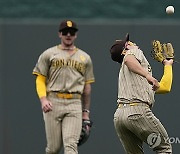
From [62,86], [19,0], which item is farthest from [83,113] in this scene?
[19,0]

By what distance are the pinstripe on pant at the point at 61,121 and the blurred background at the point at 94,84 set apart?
1.37 metres

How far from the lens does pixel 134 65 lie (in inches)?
273

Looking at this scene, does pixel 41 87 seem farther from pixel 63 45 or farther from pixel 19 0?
pixel 19 0

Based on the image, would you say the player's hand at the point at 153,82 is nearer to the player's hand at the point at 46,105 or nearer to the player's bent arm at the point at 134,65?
the player's bent arm at the point at 134,65

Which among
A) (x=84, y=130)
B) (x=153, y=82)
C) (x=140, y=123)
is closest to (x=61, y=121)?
(x=84, y=130)

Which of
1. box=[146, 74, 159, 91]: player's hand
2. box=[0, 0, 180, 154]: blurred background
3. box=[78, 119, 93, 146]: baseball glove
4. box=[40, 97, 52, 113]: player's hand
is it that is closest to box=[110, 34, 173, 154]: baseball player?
box=[146, 74, 159, 91]: player's hand

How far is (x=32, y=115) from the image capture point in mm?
9969

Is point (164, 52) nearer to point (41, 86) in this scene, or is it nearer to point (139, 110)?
point (139, 110)

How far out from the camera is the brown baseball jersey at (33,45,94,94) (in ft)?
28.1

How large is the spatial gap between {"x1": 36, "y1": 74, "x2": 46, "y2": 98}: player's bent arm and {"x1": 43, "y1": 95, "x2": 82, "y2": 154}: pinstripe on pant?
0.42ft

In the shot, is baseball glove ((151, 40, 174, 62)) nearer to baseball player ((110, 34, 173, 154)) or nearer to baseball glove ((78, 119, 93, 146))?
baseball player ((110, 34, 173, 154))

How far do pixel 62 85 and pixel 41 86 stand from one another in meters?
0.23

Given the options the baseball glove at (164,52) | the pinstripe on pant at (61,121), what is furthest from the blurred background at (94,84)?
the baseball glove at (164,52)

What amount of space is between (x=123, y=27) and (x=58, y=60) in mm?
1508
